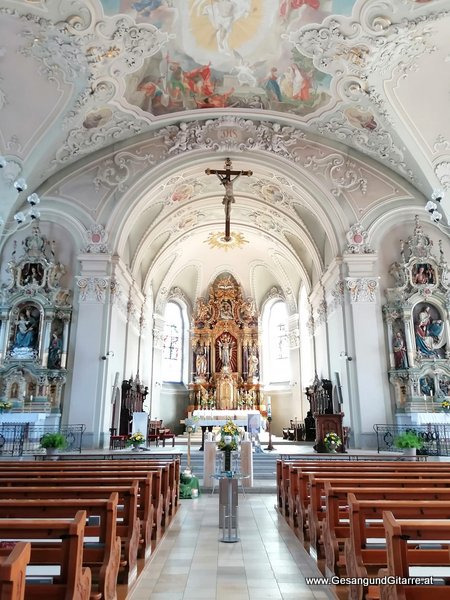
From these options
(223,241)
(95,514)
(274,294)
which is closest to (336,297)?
(223,241)

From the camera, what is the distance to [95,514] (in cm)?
337

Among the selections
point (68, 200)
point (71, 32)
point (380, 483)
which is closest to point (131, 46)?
point (71, 32)

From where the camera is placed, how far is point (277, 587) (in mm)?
4109

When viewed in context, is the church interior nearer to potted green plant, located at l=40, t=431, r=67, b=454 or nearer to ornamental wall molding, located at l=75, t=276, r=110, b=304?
ornamental wall molding, located at l=75, t=276, r=110, b=304

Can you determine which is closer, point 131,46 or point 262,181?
point 131,46

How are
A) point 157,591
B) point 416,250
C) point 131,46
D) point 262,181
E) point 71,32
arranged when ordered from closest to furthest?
1. point 157,591
2. point 71,32
3. point 131,46
4. point 416,250
5. point 262,181

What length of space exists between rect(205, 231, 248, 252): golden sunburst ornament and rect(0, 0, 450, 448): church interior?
4740mm

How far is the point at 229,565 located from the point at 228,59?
13087 mm

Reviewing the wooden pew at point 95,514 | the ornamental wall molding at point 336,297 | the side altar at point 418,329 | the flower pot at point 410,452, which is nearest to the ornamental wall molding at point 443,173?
the side altar at point 418,329

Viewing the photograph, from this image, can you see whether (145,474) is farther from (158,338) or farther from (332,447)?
(158,338)

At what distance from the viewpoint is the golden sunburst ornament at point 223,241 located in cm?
2409

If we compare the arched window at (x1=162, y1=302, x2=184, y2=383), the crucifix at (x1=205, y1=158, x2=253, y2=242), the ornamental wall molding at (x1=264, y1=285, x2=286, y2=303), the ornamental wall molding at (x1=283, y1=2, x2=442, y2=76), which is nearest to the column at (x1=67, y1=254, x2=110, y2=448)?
the crucifix at (x1=205, y1=158, x2=253, y2=242)

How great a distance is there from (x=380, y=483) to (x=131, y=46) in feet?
40.8

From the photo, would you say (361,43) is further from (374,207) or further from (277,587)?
(277,587)
